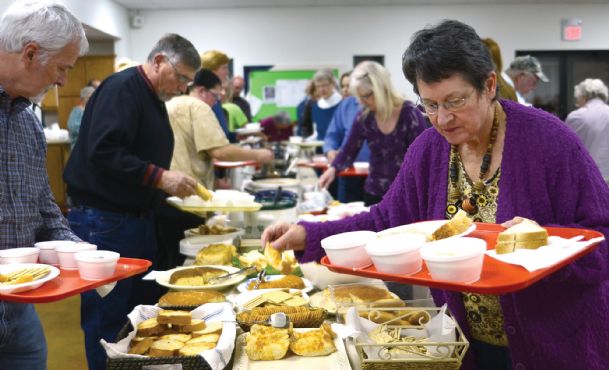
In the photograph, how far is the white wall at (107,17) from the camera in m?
8.25

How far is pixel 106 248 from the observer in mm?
2662

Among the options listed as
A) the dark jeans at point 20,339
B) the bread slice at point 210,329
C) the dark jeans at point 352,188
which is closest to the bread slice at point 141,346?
the bread slice at point 210,329

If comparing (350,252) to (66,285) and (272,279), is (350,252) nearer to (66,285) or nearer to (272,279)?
(66,285)

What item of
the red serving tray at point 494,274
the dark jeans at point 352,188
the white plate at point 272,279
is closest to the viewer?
the red serving tray at point 494,274

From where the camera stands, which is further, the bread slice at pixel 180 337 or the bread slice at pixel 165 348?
the bread slice at pixel 180 337

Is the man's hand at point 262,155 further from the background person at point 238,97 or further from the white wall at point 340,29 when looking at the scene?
the white wall at point 340,29

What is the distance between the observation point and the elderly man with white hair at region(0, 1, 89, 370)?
162 cm

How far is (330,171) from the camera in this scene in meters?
4.17

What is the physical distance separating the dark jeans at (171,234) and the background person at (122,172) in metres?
0.57

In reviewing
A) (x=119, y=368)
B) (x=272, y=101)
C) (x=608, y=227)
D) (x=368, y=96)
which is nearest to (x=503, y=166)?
(x=608, y=227)

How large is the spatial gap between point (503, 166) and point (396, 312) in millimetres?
503

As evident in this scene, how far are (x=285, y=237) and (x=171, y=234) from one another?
190 cm

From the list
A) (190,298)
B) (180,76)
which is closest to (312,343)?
Result: (190,298)

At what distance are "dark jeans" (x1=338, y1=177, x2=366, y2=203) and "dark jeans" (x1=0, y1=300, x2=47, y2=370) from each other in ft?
10.9
